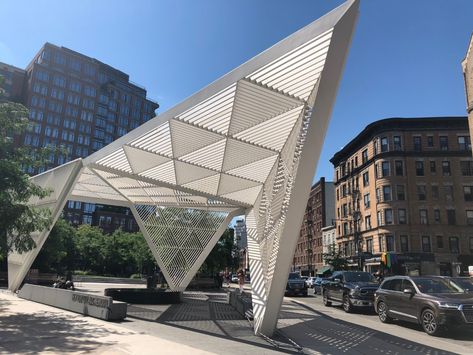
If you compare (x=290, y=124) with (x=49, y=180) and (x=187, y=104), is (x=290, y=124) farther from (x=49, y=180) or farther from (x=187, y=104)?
(x=49, y=180)

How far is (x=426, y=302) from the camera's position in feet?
41.7

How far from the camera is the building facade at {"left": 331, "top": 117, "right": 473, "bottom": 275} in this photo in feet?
174

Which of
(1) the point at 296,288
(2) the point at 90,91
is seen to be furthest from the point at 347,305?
(2) the point at 90,91

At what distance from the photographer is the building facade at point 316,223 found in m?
83.9

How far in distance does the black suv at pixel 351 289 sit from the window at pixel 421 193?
37.3m

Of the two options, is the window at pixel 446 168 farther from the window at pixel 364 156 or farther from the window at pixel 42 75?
the window at pixel 42 75

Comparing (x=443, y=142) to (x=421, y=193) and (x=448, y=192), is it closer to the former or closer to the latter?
(x=448, y=192)

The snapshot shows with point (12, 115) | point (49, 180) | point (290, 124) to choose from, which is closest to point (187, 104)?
point (290, 124)

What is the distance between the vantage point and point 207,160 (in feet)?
57.6

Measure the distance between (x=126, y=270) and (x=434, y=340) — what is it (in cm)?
7498

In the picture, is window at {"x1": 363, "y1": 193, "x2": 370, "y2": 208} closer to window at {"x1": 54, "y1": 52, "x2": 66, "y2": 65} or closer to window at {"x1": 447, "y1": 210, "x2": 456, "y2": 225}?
window at {"x1": 447, "y1": 210, "x2": 456, "y2": 225}

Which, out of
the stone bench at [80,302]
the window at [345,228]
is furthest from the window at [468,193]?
the stone bench at [80,302]

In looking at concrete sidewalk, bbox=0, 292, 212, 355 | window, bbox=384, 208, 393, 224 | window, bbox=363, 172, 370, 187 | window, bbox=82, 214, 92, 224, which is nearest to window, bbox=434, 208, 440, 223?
window, bbox=384, 208, 393, 224

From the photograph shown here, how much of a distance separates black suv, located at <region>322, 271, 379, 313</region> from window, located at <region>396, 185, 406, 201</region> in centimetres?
3591
